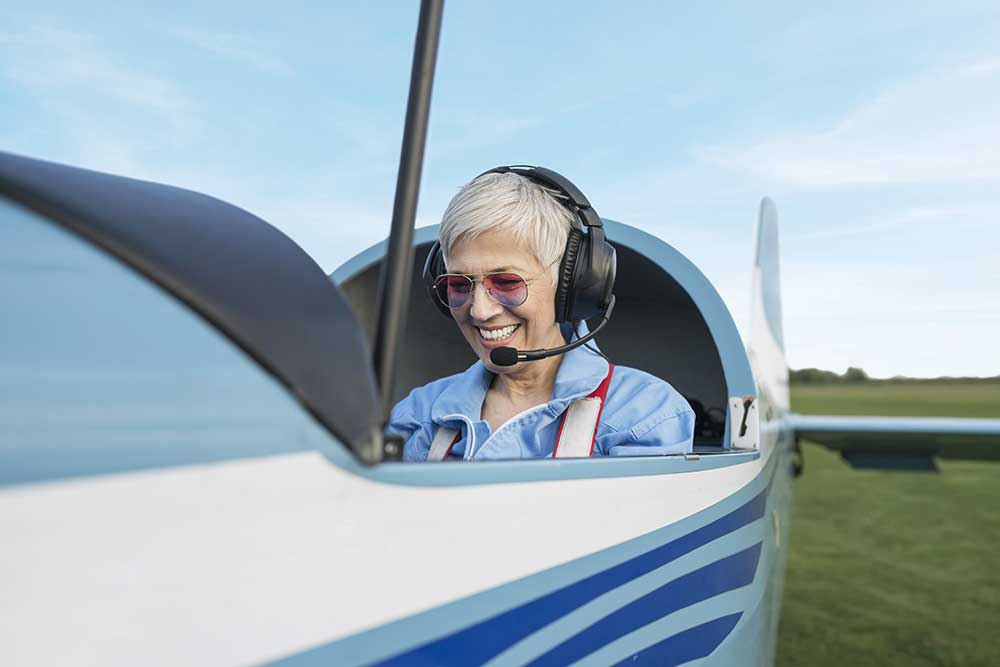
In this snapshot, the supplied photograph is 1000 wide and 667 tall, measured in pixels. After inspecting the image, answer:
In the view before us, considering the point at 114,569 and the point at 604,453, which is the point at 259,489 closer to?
the point at 114,569

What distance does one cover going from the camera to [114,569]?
0.46 meters

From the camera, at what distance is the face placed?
52.4 inches

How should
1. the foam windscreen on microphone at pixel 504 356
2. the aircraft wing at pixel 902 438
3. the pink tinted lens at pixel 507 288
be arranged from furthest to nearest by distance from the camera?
the aircraft wing at pixel 902 438
the pink tinted lens at pixel 507 288
the foam windscreen on microphone at pixel 504 356

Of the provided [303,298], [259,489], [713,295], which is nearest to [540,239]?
[713,295]

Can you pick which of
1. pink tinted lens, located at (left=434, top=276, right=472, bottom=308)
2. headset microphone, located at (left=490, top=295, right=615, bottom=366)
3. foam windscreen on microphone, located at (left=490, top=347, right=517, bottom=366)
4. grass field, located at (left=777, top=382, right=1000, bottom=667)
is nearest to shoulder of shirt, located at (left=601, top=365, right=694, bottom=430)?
headset microphone, located at (left=490, top=295, right=615, bottom=366)

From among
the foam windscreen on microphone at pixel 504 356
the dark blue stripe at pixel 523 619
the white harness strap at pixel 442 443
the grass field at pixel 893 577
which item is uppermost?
the foam windscreen on microphone at pixel 504 356

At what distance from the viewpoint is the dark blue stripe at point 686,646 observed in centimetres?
104

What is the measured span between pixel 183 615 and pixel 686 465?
87 centimetres

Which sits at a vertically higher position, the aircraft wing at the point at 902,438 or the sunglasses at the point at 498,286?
the sunglasses at the point at 498,286

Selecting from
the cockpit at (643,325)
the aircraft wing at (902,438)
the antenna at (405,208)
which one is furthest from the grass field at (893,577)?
the antenna at (405,208)

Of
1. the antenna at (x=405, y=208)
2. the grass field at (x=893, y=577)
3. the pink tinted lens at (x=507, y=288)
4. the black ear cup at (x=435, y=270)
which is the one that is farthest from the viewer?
the grass field at (x=893, y=577)

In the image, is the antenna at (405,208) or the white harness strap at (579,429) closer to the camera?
the antenna at (405,208)

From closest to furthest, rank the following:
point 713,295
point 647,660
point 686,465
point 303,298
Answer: point 303,298
point 647,660
point 686,465
point 713,295

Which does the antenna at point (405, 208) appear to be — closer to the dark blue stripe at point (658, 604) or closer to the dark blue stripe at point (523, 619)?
the dark blue stripe at point (523, 619)
